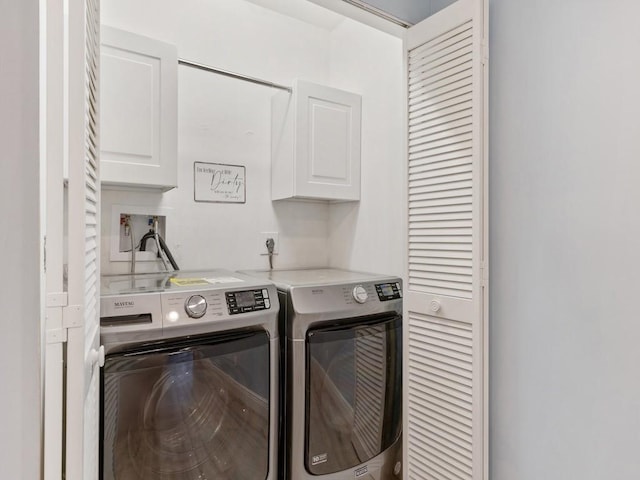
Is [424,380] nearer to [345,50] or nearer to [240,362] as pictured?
[240,362]

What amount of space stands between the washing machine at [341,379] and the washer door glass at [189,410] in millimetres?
137

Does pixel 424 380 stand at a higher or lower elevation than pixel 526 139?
lower

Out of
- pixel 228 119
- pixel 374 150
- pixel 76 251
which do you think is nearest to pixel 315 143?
pixel 374 150

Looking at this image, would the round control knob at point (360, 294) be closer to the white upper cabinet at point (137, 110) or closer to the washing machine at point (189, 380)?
the washing machine at point (189, 380)

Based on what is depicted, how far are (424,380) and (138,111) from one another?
1740mm

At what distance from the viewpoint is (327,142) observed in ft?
7.51

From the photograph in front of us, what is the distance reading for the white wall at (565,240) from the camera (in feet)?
3.46

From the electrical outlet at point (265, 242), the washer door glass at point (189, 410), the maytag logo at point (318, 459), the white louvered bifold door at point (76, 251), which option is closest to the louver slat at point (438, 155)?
the washer door glass at point (189, 410)

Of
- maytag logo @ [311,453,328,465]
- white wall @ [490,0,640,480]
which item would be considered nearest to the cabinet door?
white wall @ [490,0,640,480]

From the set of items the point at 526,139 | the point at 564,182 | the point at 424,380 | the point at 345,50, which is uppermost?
the point at 345,50

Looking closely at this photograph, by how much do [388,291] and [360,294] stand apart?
202 mm

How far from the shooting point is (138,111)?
1.71m

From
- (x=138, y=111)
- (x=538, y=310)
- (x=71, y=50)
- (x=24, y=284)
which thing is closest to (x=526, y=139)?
(x=538, y=310)

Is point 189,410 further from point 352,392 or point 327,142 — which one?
point 327,142
